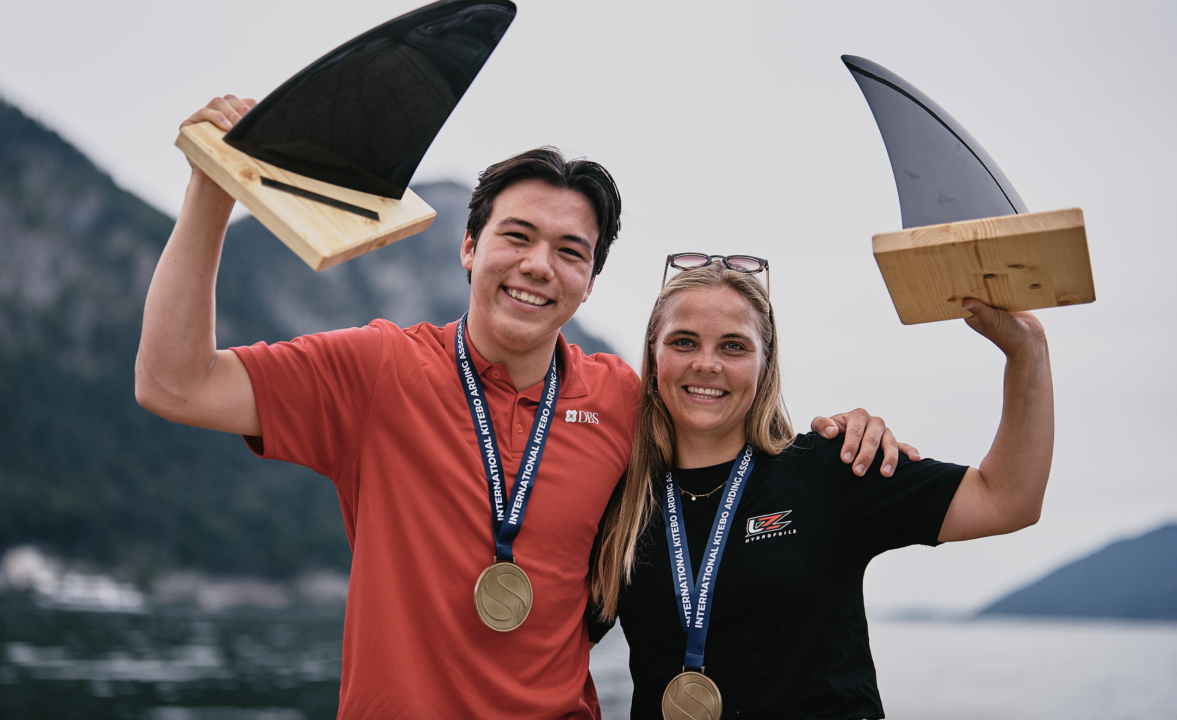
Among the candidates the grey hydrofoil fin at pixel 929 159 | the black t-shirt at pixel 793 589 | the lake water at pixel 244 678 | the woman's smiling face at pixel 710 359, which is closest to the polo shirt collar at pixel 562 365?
the woman's smiling face at pixel 710 359

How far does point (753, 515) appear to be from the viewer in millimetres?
3691

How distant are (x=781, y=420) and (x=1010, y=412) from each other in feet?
3.58

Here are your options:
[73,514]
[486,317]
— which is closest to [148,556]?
[73,514]

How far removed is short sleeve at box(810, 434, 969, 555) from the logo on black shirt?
0.25 meters

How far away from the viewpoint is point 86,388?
136 m

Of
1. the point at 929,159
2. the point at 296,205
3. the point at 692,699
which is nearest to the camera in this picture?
the point at 296,205

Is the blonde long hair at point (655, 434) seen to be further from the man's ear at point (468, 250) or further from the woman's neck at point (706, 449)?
the man's ear at point (468, 250)

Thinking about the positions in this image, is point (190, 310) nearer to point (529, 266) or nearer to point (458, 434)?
point (458, 434)

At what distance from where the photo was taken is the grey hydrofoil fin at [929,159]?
2.95 metres

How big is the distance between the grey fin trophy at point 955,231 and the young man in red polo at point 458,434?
86 cm

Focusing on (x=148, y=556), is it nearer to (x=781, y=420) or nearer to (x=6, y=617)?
(x=6, y=617)

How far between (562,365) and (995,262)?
6.70 feet

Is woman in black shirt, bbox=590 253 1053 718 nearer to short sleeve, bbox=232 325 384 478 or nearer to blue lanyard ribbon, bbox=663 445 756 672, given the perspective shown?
blue lanyard ribbon, bbox=663 445 756 672

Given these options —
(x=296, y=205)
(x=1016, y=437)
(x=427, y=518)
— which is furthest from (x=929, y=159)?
(x=427, y=518)
